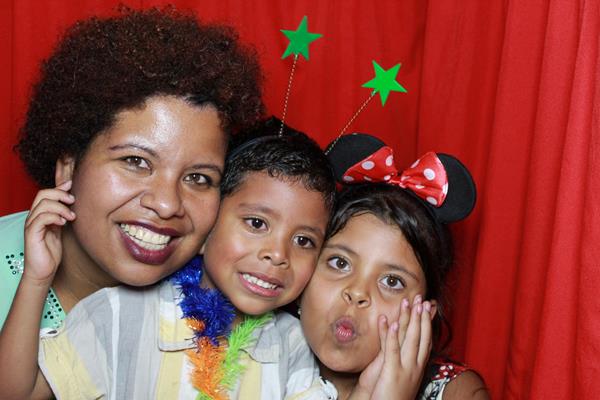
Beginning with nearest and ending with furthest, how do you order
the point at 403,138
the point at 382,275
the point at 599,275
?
the point at 599,275, the point at 382,275, the point at 403,138

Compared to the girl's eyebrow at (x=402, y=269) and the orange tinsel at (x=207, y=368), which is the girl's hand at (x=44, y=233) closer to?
the orange tinsel at (x=207, y=368)

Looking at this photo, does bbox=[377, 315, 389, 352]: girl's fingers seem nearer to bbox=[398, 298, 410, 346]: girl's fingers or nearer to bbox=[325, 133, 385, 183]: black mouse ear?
bbox=[398, 298, 410, 346]: girl's fingers

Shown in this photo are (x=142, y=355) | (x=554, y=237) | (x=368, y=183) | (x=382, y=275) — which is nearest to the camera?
(x=554, y=237)

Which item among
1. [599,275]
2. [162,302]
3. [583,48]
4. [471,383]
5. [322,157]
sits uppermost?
[583,48]

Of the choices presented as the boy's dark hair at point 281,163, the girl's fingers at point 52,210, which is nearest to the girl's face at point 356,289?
the boy's dark hair at point 281,163

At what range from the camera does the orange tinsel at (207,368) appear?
1570mm

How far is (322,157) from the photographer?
1.75 m

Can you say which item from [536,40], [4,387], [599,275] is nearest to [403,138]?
[536,40]

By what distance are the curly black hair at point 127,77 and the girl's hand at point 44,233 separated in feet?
0.40

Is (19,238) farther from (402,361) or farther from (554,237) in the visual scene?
(554,237)

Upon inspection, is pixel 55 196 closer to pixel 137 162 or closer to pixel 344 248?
pixel 137 162

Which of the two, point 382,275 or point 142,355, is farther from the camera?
point 382,275

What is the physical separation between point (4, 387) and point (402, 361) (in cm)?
81

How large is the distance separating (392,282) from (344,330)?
0.16 metres
